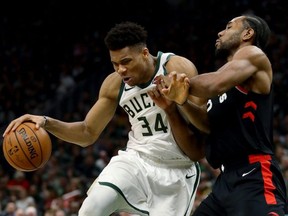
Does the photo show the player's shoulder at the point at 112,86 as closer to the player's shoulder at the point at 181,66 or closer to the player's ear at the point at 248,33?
the player's shoulder at the point at 181,66

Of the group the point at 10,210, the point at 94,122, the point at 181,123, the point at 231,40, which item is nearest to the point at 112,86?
the point at 94,122

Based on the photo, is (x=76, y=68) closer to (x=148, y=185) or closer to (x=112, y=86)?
(x=112, y=86)

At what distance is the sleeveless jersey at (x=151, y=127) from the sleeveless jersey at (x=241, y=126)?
542mm

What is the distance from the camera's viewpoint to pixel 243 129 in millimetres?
5207

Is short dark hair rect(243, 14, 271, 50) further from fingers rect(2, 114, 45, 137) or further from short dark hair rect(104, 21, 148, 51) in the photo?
fingers rect(2, 114, 45, 137)

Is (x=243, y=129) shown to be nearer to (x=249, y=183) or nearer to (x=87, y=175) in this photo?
(x=249, y=183)

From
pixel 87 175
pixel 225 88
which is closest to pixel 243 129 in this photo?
pixel 225 88

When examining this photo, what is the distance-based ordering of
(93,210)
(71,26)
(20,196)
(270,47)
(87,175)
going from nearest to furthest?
(93,210)
(20,196)
(87,175)
(270,47)
(71,26)

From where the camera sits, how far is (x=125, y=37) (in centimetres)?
574

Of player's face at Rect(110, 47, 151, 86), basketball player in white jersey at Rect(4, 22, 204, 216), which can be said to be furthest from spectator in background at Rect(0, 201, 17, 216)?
player's face at Rect(110, 47, 151, 86)

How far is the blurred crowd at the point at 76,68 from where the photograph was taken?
12539mm

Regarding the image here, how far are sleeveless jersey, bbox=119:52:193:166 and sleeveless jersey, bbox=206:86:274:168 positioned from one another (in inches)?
21.3

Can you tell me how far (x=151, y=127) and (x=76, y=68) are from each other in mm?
11707

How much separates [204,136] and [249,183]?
752 mm
